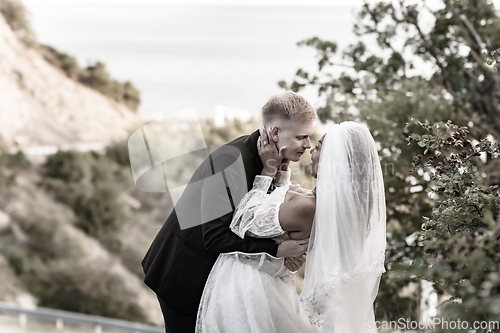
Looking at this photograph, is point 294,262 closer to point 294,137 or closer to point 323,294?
point 323,294

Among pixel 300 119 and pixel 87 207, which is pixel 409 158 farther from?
pixel 87 207

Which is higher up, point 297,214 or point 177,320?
point 297,214

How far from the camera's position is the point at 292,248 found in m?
1.91

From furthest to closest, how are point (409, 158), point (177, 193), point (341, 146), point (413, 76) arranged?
1. point (413, 76)
2. point (409, 158)
3. point (177, 193)
4. point (341, 146)

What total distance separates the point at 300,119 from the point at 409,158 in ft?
4.05

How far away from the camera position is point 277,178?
219 cm

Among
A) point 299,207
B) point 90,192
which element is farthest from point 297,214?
point 90,192

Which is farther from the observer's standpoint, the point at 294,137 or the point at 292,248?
the point at 294,137

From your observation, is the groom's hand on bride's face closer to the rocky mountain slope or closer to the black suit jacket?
the black suit jacket

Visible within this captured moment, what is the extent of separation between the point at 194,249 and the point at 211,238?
0.20 meters

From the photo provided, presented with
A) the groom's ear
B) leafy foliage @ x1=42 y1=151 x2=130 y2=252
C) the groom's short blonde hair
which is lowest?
leafy foliage @ x1=42 y1=151 x2=130 y2=252

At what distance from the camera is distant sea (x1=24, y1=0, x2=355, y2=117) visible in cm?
1426

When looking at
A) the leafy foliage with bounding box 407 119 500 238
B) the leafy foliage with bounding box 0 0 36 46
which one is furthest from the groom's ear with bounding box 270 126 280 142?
the leafy foliage with bounding box 0 0 36 46

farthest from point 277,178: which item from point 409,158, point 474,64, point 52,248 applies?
point 52,248
